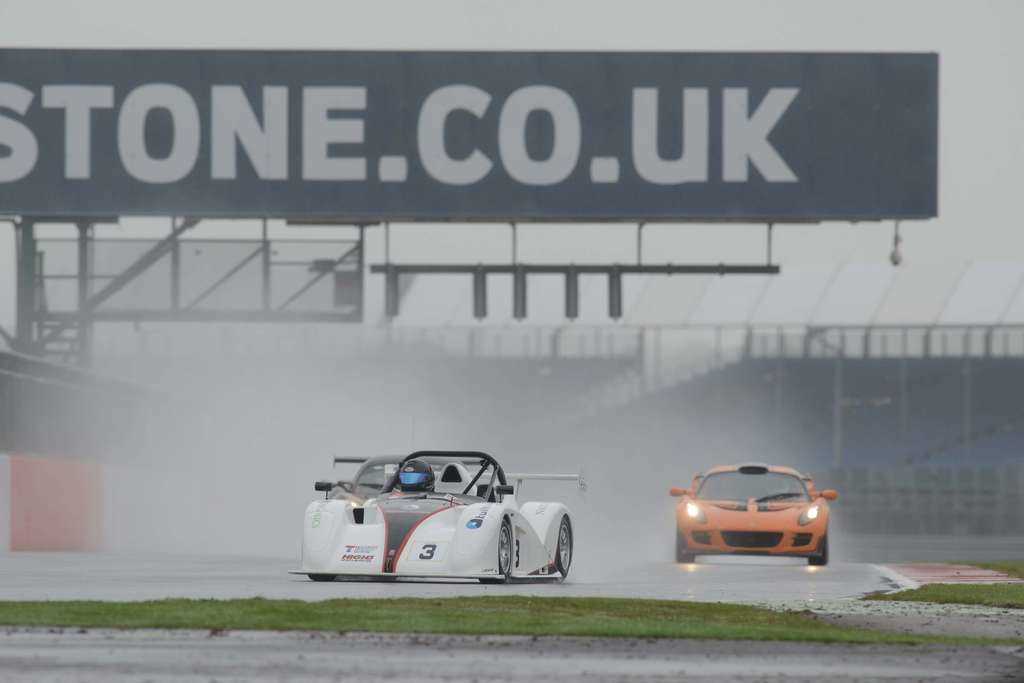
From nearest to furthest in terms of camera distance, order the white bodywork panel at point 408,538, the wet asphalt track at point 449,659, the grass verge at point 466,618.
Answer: the wet asphalt track at point 449,659 → the grass verge at point 466,618 → the white bodywork panel at point 408,538

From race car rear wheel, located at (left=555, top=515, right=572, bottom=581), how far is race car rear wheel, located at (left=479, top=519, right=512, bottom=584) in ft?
4.66

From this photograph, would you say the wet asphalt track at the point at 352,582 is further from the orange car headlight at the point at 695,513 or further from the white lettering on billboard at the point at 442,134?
the white lettering on billboard at the point at 442,134

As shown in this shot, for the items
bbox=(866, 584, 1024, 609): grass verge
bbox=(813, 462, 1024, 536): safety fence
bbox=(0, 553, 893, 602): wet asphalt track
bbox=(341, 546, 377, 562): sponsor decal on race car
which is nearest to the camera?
bbox=(0, 553, 893, 602): wet asphalt track

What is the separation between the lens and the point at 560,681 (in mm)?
9508

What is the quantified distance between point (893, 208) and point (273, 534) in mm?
12314

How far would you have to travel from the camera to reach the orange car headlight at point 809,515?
24250mm

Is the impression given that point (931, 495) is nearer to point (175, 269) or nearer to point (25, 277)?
point (175, 269)

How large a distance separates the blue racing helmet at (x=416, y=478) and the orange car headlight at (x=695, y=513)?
23.8 ft

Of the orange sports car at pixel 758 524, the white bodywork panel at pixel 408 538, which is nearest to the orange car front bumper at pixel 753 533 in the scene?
the orange sports car at pixel 758 524

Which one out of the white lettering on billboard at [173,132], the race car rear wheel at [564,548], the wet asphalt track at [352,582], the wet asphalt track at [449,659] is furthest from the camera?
the white lettering on billboard at [173,132]

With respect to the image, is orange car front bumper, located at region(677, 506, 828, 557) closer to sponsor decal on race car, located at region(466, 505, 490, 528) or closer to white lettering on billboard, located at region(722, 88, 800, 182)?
sponsor decal on race car, located at region(466, 505, 490, 528)

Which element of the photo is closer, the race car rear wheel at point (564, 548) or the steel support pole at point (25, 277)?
the race car rear wheel at point (564, 548)

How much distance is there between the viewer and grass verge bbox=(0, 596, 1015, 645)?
11.8 m

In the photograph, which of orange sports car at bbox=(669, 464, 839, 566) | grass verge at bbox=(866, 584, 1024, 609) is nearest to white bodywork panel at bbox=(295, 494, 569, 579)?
grass verge at bbox=(866, 584, 1024, 609)
